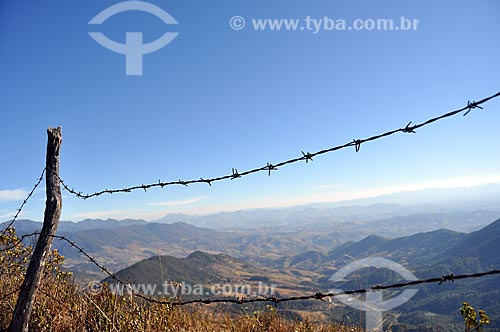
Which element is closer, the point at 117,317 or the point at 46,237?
the point at 46,237

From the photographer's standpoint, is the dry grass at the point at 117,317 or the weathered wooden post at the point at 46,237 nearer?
the weathered wooden post at the point at 46,237

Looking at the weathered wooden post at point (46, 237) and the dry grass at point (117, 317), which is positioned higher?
the weathered wooden post at point (46, 237)

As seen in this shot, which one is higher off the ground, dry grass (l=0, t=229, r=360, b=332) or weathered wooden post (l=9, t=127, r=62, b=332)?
weathered wooden post (l=9, t=127, r=62, b=332)

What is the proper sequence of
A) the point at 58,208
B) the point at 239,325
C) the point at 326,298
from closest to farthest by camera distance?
the point at 326,298 → the point at 58,208 → the point at 239,325

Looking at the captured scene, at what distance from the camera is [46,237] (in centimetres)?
496

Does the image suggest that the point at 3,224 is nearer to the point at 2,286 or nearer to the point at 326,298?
the point at 2,286

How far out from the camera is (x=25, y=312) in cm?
475

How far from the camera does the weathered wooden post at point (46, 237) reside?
4.74 meters

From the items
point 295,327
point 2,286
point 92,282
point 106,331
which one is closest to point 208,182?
point 106,331

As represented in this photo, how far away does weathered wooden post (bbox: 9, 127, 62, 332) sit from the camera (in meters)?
4.74

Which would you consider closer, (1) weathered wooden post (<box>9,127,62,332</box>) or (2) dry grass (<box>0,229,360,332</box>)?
(1) weathered wooden post (<box>9,127,62,332</box>)

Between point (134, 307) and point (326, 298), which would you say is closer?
point (326, 298)

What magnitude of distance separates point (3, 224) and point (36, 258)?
161 inches

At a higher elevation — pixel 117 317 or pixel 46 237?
pixel 46 237
